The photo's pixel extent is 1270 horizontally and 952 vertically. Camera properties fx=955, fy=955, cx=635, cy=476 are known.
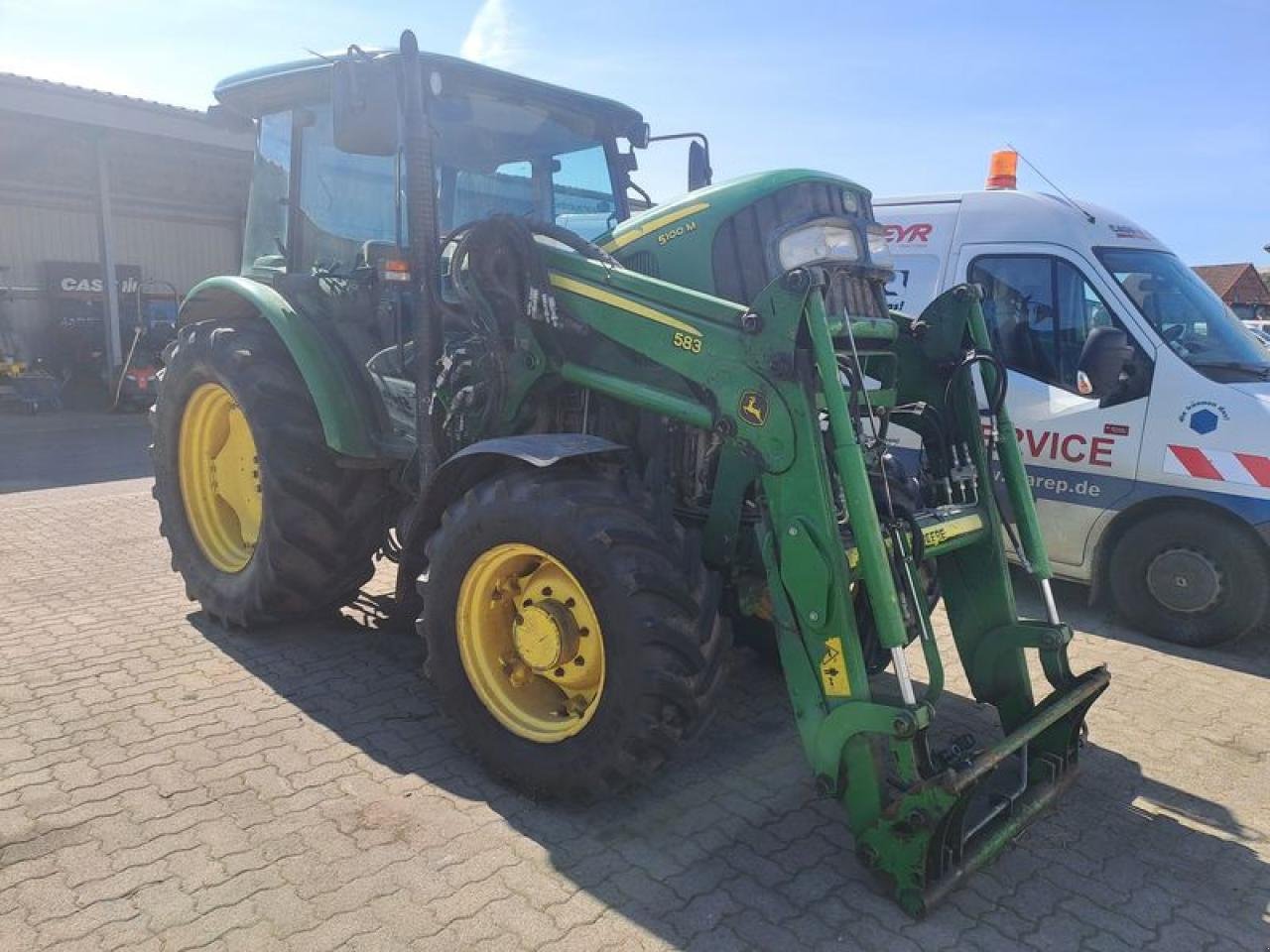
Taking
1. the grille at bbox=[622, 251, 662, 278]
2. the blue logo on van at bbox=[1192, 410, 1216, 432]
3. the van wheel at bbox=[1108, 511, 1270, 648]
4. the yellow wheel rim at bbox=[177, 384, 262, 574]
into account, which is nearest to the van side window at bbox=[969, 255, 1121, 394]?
the blue logo on van at bbox=[1192, 410, 1216, 432]

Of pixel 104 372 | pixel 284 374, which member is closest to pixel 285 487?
pixel 284 374

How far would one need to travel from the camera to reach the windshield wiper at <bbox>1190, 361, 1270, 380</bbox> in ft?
16.3

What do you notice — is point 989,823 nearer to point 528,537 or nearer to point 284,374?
point 528,537

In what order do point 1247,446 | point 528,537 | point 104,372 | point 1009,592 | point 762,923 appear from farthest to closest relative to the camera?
point 104,372 → point 1247,446 → point 1009,592 → point 528,537 → point 762,923

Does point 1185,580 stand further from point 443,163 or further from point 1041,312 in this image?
point 443,163

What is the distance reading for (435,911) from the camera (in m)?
2.61

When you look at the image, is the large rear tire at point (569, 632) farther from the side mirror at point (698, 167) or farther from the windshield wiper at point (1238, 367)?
the windshield wiper at point (1238, 367)

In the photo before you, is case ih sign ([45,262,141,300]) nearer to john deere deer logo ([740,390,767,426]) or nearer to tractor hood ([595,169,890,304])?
tractor hood ([595,169,890,304])

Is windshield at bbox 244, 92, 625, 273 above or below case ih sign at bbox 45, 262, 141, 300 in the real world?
above

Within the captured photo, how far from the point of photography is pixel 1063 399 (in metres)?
5.29

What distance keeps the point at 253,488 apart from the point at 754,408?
304cm

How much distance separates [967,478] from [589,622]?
A: 1526mm

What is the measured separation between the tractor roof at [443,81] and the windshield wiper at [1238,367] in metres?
3.19

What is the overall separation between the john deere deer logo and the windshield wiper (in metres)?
3.26
